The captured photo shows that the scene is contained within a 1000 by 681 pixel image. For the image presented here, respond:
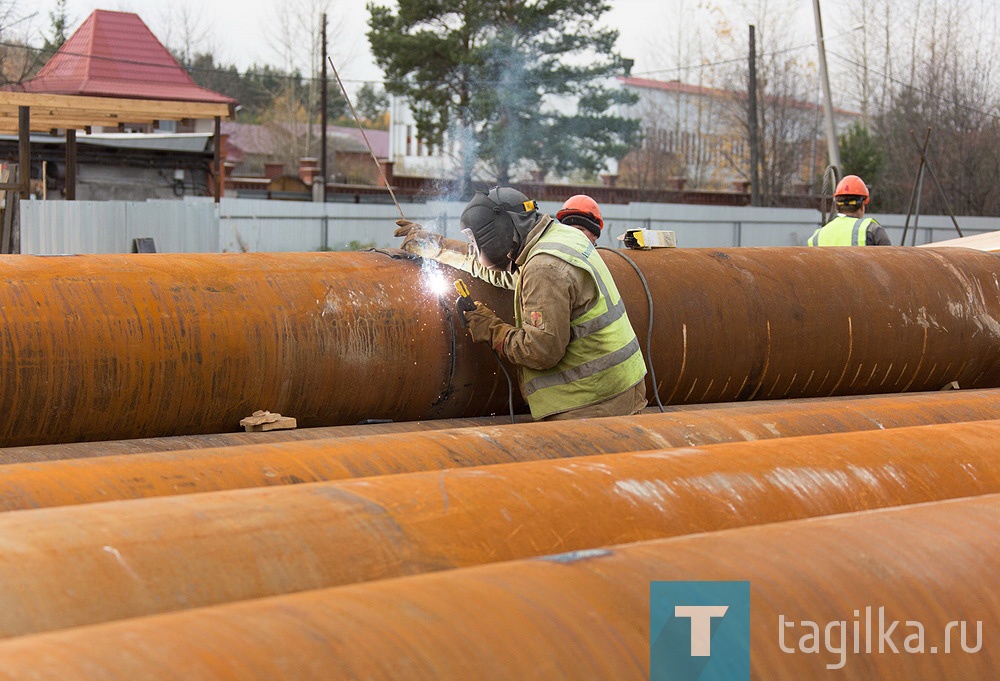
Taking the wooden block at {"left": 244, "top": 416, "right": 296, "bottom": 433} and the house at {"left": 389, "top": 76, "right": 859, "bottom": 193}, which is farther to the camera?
the house at {"left": 389, "top": 76, "right": 859, "bottom": 193}

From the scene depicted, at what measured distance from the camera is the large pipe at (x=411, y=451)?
107 inches

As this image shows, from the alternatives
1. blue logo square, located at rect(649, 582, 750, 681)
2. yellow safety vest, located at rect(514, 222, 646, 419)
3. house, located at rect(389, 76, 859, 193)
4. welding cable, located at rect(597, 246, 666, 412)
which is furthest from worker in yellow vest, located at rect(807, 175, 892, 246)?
house, located at rect(389, 76, 859, 193)

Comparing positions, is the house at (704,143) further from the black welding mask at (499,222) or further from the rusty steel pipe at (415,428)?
the black welding mask at (499,222)

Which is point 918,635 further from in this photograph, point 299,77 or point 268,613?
point 299,77

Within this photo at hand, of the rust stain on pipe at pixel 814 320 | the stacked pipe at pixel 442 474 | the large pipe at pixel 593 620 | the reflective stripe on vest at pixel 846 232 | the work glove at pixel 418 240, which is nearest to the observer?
the large pipe at pixel 593 620

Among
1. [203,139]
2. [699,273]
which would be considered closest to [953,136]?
[203,139]

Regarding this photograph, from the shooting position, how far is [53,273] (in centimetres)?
392

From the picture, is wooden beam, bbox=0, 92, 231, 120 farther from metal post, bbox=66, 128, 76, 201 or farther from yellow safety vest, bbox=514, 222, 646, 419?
yellow safety vest, bbox=514, 222, 646, 419

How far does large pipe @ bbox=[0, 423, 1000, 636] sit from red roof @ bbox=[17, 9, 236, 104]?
28.0 metres

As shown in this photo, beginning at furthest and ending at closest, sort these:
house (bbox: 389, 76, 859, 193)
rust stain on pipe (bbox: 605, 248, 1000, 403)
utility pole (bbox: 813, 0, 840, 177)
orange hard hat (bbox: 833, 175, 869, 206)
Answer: house (bbox: 389, 76, 859, 193) < utility pole (bbox: 813, 0, 840, 177) < orange hard hat (bbox: 833, 175, 869, 206) < rust stain on pipe (bbox: 605, 248, 1000, 403)

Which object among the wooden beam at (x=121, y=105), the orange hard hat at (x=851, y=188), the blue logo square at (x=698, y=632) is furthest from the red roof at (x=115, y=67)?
the blue logo square at (x=698, y=632)

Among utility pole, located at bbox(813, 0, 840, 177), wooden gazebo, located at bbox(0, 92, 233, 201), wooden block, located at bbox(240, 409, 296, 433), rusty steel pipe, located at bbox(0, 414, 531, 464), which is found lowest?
rusty steel pipe, located at bbox(0, 414, 531, 464)

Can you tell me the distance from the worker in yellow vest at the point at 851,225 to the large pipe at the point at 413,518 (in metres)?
4.37

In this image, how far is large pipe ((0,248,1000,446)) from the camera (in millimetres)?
3814
